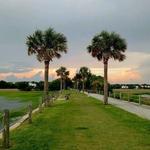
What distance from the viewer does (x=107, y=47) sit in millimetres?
55438

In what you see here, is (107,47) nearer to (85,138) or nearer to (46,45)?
(46,45)

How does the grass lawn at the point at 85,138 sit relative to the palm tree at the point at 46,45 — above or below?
below

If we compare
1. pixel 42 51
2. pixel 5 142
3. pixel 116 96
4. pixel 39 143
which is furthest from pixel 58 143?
pixel 116 96

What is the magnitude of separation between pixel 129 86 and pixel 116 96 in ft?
404

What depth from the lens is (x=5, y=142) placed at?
1653cm

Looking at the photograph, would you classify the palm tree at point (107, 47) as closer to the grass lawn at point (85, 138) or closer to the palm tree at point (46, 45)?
the palm tree at point (46, 45)

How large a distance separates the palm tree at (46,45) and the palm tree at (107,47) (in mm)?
3978

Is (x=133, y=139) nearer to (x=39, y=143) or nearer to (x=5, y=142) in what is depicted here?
Answer: (x=39, y=143)

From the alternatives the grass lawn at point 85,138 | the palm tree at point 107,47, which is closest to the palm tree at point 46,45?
the palm tree at point 107,47

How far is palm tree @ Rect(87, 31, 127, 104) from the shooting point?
5494cm

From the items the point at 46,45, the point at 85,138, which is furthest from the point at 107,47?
the point at 85,138

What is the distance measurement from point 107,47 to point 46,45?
7109 mm

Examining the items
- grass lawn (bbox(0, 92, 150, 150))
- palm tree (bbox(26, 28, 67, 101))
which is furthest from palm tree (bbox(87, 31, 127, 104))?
grass lawn (bbox(0, 92, 150, 150))

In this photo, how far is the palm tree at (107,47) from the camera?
180ft
